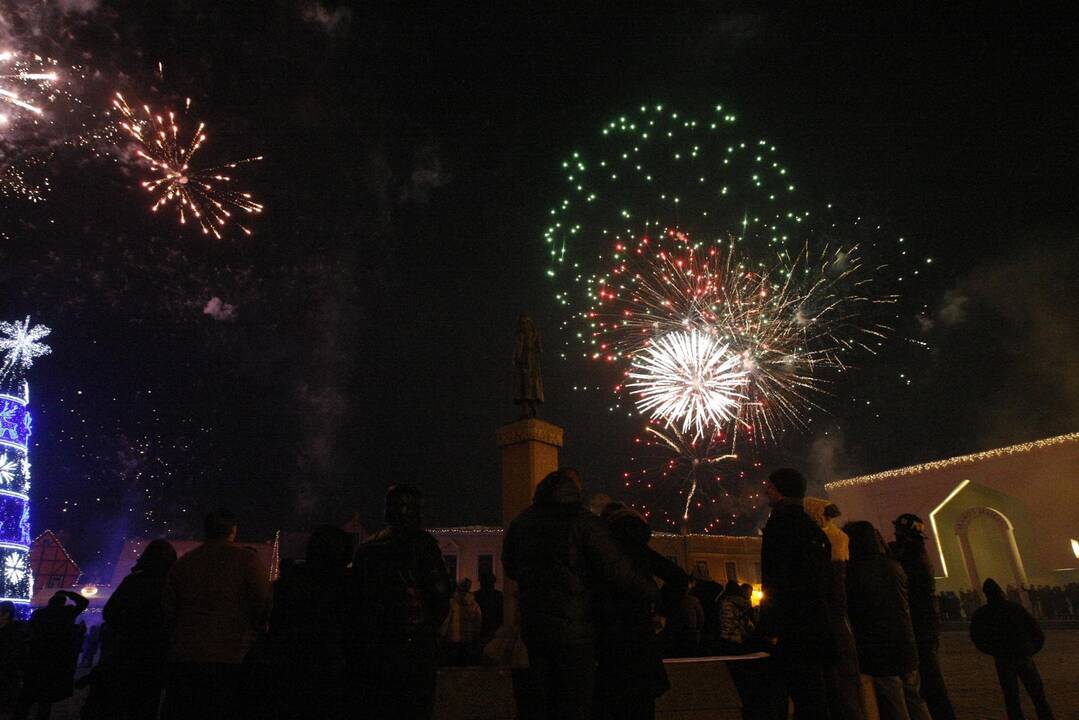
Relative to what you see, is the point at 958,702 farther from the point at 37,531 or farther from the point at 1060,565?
the point at 37,531

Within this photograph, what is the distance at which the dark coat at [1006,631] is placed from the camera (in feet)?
19.7

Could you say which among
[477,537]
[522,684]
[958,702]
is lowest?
[958,702]

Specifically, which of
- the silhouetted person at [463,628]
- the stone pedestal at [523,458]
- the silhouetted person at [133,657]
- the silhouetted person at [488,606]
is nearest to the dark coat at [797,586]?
the silhouetted person at [133,657]

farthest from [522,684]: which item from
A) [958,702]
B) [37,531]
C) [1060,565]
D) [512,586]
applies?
[37,531]

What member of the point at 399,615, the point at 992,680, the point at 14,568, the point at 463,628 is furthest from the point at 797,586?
the point at 14,568

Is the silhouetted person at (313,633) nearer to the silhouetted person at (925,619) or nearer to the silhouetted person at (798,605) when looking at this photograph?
the silhouetted person at (798,605)

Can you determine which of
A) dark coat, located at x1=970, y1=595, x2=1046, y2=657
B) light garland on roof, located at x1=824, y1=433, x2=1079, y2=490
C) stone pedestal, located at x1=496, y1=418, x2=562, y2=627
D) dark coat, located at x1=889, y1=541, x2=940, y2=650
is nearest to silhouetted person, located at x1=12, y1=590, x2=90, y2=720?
stone pedestal, located at x1=496, y1=418, x2=562, y2=627

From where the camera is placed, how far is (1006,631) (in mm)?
6094

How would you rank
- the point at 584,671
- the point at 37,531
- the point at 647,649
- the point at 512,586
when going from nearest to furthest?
the point at 584,671
the point at 647,649
the point at 512,586
the point at 37,531

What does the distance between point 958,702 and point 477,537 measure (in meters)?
26.3

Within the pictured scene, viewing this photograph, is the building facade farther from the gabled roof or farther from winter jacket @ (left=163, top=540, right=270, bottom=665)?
the gabled roof

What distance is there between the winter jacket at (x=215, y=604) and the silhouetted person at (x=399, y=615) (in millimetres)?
801

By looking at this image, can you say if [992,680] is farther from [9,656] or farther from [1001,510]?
[1001,510]

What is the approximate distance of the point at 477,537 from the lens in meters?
32.0
